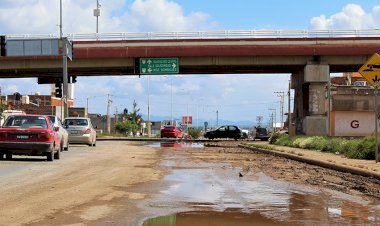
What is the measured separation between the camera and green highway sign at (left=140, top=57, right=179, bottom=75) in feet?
163

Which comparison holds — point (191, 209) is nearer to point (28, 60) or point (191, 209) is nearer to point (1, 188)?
point (1, 188)

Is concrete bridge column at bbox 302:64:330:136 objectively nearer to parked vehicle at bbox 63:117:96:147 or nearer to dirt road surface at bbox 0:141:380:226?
parked vehicle at bbox 63:117:96:147

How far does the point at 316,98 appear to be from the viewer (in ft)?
158

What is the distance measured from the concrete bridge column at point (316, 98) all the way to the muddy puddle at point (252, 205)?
35124 mm

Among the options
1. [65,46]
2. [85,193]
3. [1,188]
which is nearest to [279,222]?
[85,193]

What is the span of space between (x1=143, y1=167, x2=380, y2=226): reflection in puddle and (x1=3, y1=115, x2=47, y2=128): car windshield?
8021 millimetres

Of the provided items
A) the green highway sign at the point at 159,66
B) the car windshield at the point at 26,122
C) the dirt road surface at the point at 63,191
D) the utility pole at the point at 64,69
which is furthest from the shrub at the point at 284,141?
the dirt road surface at the point at 63,191

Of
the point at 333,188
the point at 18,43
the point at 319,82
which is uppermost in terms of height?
the point at 18,43

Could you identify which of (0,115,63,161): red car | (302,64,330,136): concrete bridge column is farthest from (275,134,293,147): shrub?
(0,115,63,161): red car

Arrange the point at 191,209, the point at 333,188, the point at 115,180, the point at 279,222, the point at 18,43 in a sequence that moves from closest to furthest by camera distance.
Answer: the point at 279,222, the point at 191,209, the point at 333,188, the point at 115,180, the point at 18,43

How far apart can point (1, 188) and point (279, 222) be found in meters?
6.03

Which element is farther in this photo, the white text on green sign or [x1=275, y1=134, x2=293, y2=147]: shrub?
the white text on green sign

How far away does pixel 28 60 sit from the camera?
4997 centimetres

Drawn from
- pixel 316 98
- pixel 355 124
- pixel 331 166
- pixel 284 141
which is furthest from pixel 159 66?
pixel 331 166
